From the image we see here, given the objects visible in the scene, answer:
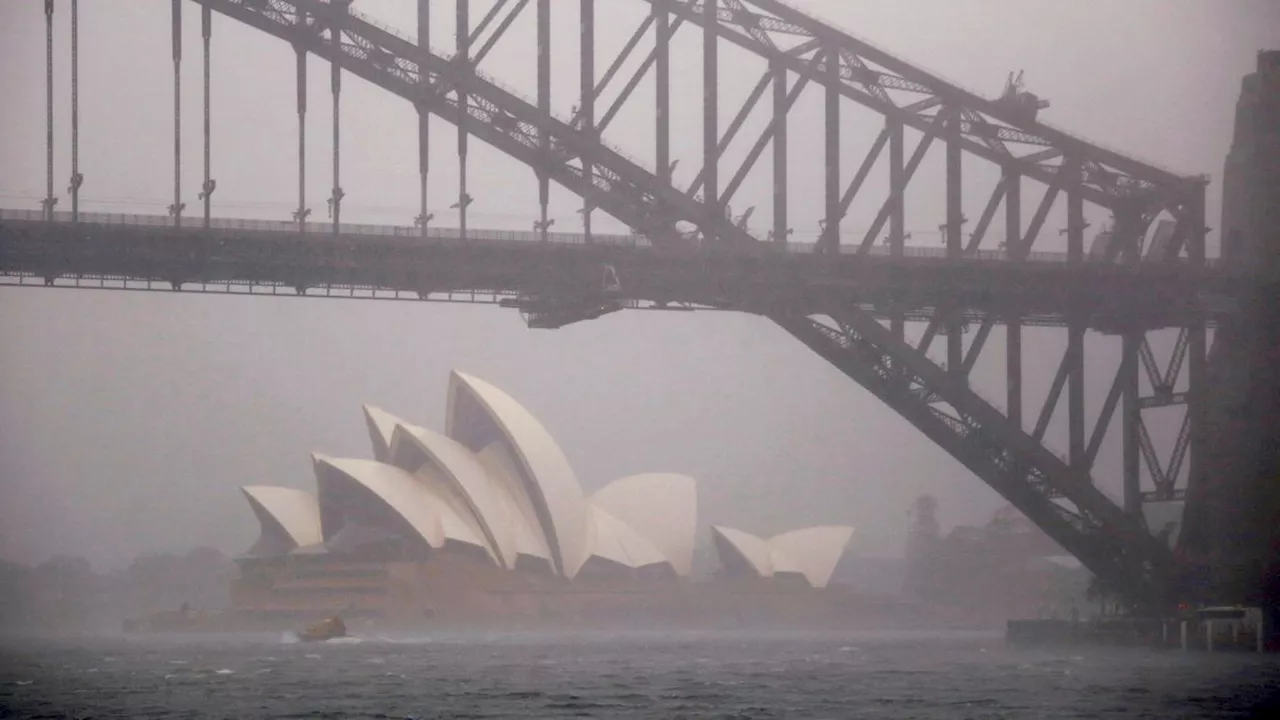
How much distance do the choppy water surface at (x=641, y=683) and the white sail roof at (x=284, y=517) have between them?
3622cm

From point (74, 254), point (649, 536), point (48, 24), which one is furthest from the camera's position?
point (649, 536)

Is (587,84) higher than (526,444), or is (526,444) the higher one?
(587,84)

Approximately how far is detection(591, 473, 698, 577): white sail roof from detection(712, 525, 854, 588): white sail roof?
8.13m

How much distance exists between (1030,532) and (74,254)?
64655mm

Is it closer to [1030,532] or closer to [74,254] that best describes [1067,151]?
[74,254]

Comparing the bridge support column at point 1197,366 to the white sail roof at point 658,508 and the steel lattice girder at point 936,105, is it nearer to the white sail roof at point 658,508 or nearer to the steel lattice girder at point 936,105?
A: the steel lattice girder at point 936,105

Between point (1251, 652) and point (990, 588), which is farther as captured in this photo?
point (990, 588)

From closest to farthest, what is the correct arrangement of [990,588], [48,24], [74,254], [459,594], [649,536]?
[74,254]
[48,24]
[990,588]
[459,594]
[649,536]

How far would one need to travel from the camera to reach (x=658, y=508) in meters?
130

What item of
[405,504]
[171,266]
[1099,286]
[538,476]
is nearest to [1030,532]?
[538,476]

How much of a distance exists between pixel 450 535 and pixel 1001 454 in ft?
171

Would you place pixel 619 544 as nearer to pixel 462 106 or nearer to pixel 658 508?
pixel 658 508

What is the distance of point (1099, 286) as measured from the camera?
67.4m

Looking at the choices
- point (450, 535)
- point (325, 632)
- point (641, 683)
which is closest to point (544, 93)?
point (641, 683)
